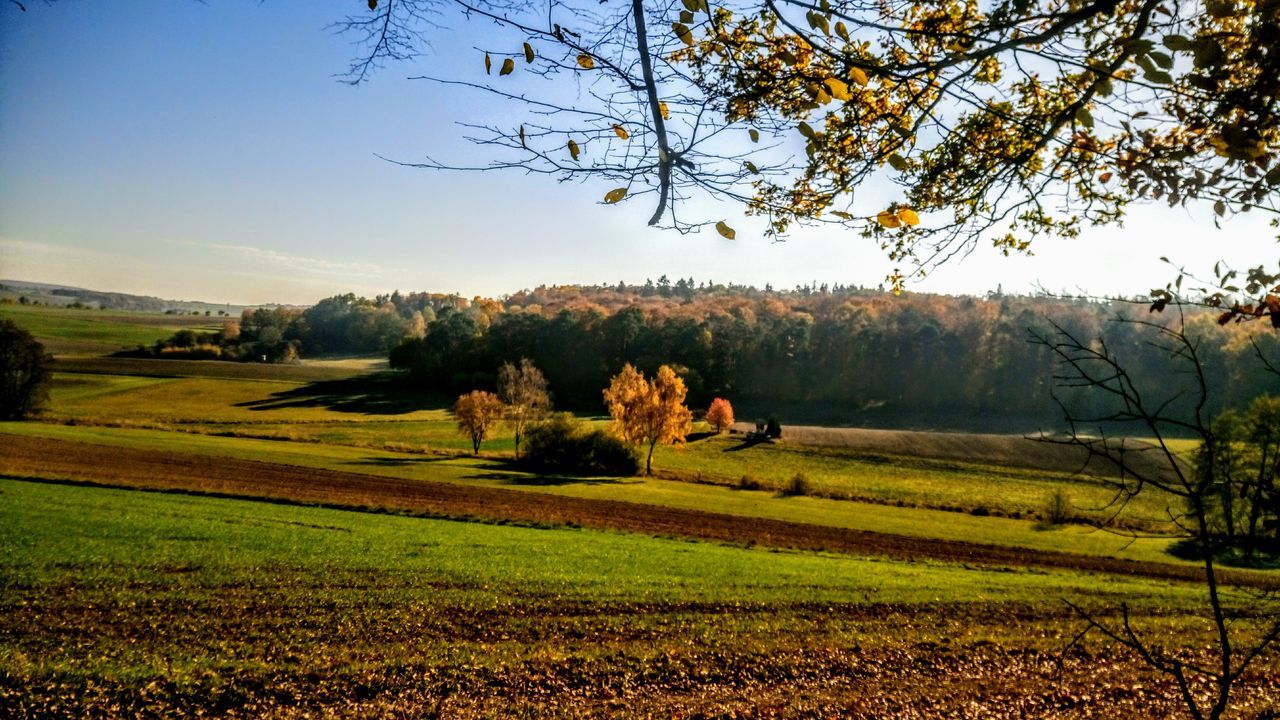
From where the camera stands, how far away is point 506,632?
38.3 ft

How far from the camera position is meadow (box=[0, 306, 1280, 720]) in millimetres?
9211

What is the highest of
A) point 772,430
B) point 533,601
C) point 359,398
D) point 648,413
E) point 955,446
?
point 648,413

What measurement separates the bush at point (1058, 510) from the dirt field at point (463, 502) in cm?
954

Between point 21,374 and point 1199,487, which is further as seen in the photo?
point 21,374

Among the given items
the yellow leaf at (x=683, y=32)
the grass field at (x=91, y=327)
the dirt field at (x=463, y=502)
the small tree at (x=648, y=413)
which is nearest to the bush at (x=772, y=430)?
the small tree at (x=648, y=413)

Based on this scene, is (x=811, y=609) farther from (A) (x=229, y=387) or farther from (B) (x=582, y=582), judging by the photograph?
(A) (x=229, y=387)

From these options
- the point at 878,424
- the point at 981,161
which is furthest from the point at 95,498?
the point at 878,424

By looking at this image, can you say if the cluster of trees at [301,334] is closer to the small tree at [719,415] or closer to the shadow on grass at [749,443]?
the small tree at [719,415]

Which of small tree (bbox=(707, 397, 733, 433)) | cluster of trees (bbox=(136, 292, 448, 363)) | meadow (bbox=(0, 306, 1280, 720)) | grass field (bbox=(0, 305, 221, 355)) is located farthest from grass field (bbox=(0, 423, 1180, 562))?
cluster of trees (bbox=(136, 292, 448, 363))

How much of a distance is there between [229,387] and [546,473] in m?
44.0

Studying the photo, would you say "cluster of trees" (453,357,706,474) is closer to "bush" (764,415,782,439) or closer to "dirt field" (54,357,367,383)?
"bush" (764,415,782,439)

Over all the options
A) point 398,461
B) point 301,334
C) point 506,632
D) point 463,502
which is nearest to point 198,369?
point 301,334

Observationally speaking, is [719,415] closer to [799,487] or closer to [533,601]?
[799,487]

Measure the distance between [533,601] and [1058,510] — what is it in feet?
108
